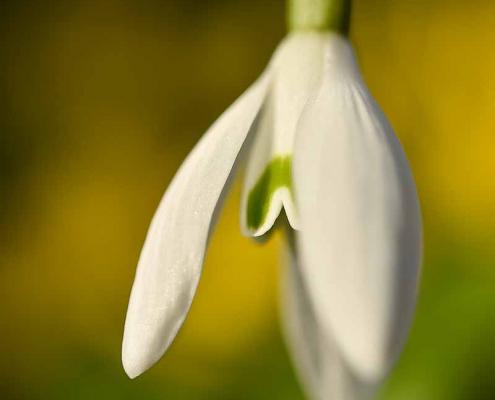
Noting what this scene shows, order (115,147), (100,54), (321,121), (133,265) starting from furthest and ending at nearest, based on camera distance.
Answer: (100,54)
(115,147)
(133,265)
(321,121)

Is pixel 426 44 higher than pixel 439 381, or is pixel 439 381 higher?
pixel 426 44

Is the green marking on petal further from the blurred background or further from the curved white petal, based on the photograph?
the blurred background

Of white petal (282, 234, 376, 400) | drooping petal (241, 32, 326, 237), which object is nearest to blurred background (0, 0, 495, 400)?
white petal (282, 234, 376, 400)

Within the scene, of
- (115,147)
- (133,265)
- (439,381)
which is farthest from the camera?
(115,147)

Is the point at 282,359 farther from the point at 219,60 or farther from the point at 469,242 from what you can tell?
the point at 219,60

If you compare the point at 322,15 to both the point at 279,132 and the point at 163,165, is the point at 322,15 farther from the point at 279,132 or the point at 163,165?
the point at 163,165

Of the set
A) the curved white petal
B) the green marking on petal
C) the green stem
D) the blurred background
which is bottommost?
the curved white petal

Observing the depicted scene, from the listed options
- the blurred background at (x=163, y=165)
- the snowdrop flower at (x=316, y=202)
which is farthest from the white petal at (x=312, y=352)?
the blurred background at (x=163, y=165)

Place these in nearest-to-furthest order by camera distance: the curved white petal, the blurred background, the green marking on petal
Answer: the curved white petal
the green marking on petal
the blurred background

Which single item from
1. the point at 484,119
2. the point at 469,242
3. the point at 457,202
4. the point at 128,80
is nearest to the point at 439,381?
the point at 469,242
